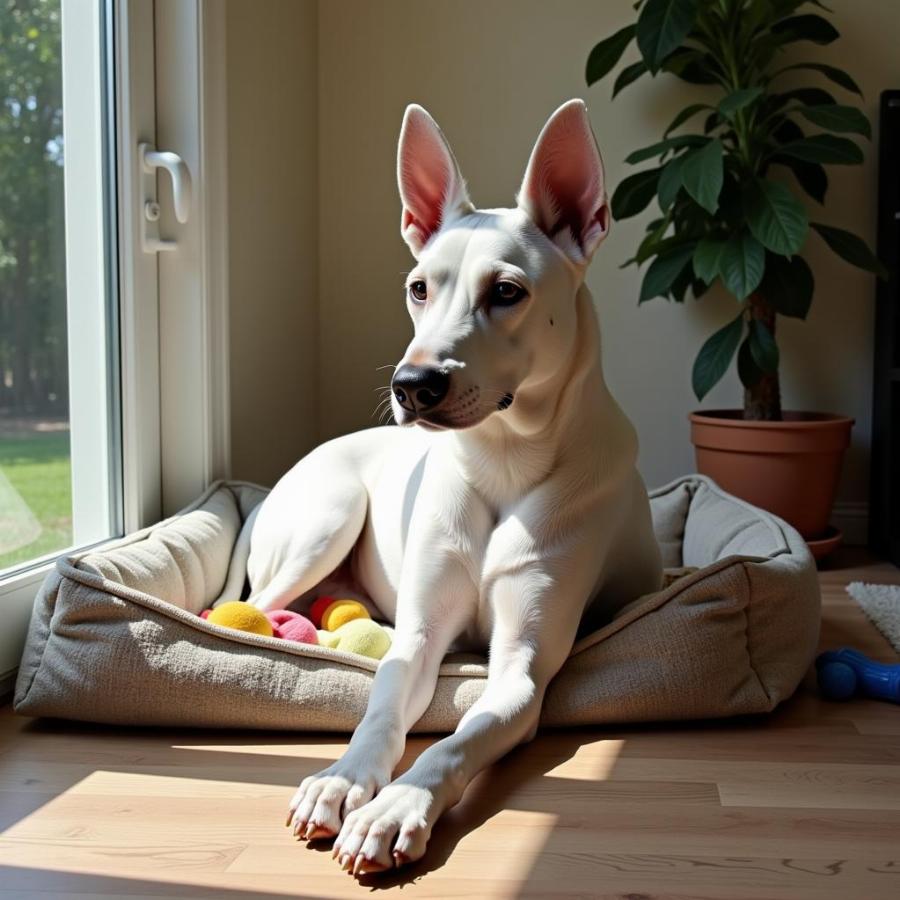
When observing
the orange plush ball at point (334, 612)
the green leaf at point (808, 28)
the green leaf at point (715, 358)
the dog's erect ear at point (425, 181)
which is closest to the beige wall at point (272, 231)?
the orange plush ball at point (334, 612)

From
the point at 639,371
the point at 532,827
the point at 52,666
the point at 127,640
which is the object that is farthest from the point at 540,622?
the point at 639,371

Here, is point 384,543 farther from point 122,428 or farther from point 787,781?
point 787,781

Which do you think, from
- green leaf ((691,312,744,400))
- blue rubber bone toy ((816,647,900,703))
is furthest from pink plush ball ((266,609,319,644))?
green leaf ((691,312,744,400))

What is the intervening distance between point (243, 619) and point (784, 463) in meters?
1.97

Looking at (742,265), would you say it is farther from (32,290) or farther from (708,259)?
(32,290)

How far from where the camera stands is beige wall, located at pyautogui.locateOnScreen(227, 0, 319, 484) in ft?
10.3

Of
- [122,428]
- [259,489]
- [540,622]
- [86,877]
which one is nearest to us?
[86,877]

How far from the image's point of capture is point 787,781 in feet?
5.58

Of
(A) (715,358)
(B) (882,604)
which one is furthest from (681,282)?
(B) (882,604)

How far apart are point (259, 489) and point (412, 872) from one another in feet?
5.23

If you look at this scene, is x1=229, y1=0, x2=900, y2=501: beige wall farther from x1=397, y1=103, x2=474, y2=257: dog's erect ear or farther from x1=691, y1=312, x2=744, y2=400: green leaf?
x1=397, y1=103, x2=474, y2=257: dog's erect ear

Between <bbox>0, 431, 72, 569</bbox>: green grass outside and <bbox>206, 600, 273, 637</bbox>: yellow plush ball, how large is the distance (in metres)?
0.43

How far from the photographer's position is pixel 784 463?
3.46 meters

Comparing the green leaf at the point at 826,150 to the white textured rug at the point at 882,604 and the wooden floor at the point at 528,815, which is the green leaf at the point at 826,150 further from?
the wooden floor at the point at 528,815
